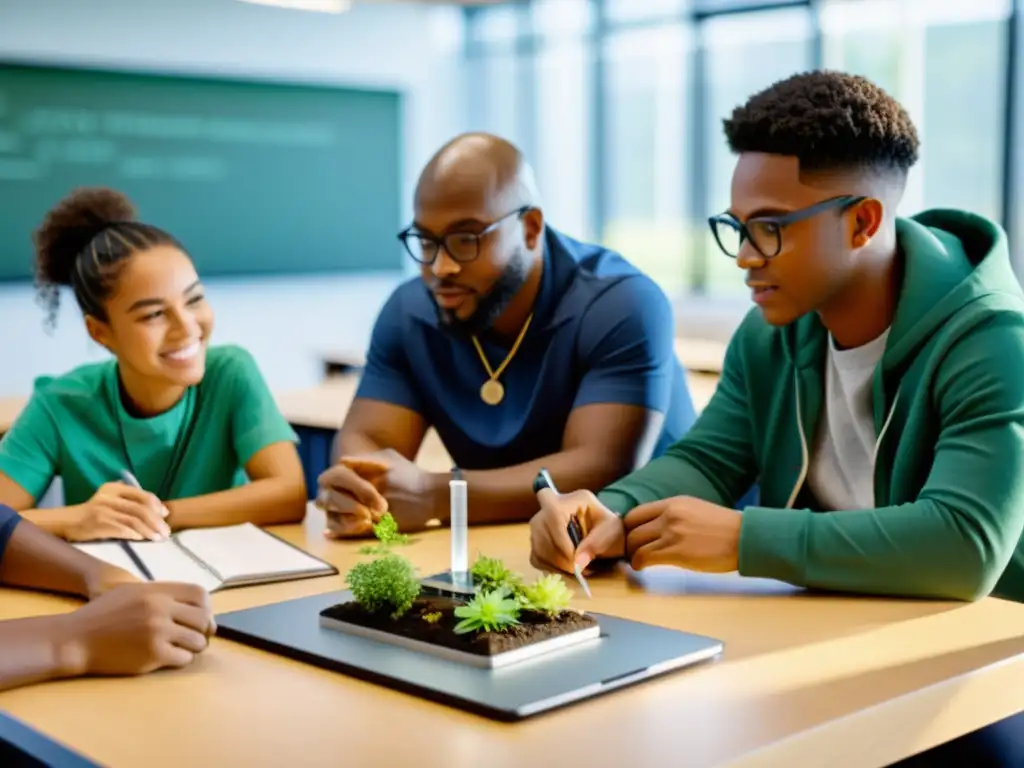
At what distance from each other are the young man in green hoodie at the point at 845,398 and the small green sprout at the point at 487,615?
38cm

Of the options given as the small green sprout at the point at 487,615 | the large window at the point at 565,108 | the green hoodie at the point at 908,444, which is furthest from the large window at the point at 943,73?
the small green sprout at the point at 487,615

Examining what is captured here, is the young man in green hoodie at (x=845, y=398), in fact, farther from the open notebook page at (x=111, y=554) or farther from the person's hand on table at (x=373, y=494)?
the open notebook page at (x=111, y=554)

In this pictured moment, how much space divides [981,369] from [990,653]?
42 cm

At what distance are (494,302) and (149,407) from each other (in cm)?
65

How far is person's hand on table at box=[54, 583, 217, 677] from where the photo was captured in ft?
4.56

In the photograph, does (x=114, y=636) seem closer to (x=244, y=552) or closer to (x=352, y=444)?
(x=244, y=552)

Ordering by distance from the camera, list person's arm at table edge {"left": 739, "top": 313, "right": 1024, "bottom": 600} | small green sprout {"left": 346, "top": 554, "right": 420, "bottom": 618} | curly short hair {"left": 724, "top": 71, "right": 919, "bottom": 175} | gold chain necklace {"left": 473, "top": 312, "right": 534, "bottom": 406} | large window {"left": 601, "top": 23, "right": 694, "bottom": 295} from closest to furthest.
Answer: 1. small green sprout {"left": 346, "top": 554, "right": 420, "bottom": 618}
2. person's arm at table edge {"left": 739, "top": 313, "right": 1024, "bottom": 600}
3. curly short hair {"left": 724, "top": 71, "right": 919, "bottom": 175}
4. gold chain necklace {"left": 473, "top": 312, "right": 534, "bottom": 406}
5. large window {"left": 601, "top": 23, "right": 694, "bottom": 295}

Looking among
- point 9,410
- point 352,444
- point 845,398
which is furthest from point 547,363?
point 9,410

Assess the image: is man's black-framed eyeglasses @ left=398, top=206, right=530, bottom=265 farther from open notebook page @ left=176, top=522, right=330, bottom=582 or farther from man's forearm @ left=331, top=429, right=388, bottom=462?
open notebook page @ left=176, top=522, right=330, bottom=582

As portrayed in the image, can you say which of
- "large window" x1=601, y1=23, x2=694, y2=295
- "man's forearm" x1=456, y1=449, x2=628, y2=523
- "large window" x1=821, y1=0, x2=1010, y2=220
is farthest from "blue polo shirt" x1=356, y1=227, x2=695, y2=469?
"large window" x1=601, y1=23, x2=694, y2=295

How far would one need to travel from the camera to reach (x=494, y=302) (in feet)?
8.29

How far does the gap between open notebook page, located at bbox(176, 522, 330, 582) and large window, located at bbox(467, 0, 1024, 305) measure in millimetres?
4748

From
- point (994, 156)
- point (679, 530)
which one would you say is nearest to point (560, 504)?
point (679, 530)

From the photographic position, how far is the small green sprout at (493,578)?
4.93 feet
